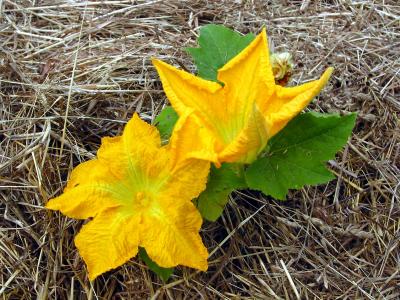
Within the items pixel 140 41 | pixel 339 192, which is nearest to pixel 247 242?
pixel 339 192

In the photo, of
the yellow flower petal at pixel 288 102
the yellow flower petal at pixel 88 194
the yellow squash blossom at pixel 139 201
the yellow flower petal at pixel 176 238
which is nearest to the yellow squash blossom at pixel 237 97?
the yellow flower petal at pixel 288 102

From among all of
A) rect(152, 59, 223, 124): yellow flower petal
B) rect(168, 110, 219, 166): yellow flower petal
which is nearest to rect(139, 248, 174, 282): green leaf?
rect(168, 110, 219, 166): yellow flower petal

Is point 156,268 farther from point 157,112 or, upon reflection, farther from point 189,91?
point 157,112

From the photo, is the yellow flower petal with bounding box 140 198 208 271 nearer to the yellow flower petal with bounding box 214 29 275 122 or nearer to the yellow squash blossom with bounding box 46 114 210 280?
the yellow squash blossom with bounding box 46 114 210 280

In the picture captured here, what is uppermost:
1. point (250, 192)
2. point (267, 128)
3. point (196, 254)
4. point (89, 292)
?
point (267, 128)

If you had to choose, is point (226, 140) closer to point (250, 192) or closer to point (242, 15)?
point (250, 192)

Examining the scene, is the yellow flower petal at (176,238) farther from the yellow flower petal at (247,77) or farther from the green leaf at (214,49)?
the green leaf at (214,49)

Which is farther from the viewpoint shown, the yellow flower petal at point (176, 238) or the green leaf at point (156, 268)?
the green leaf at point (156, 268)
